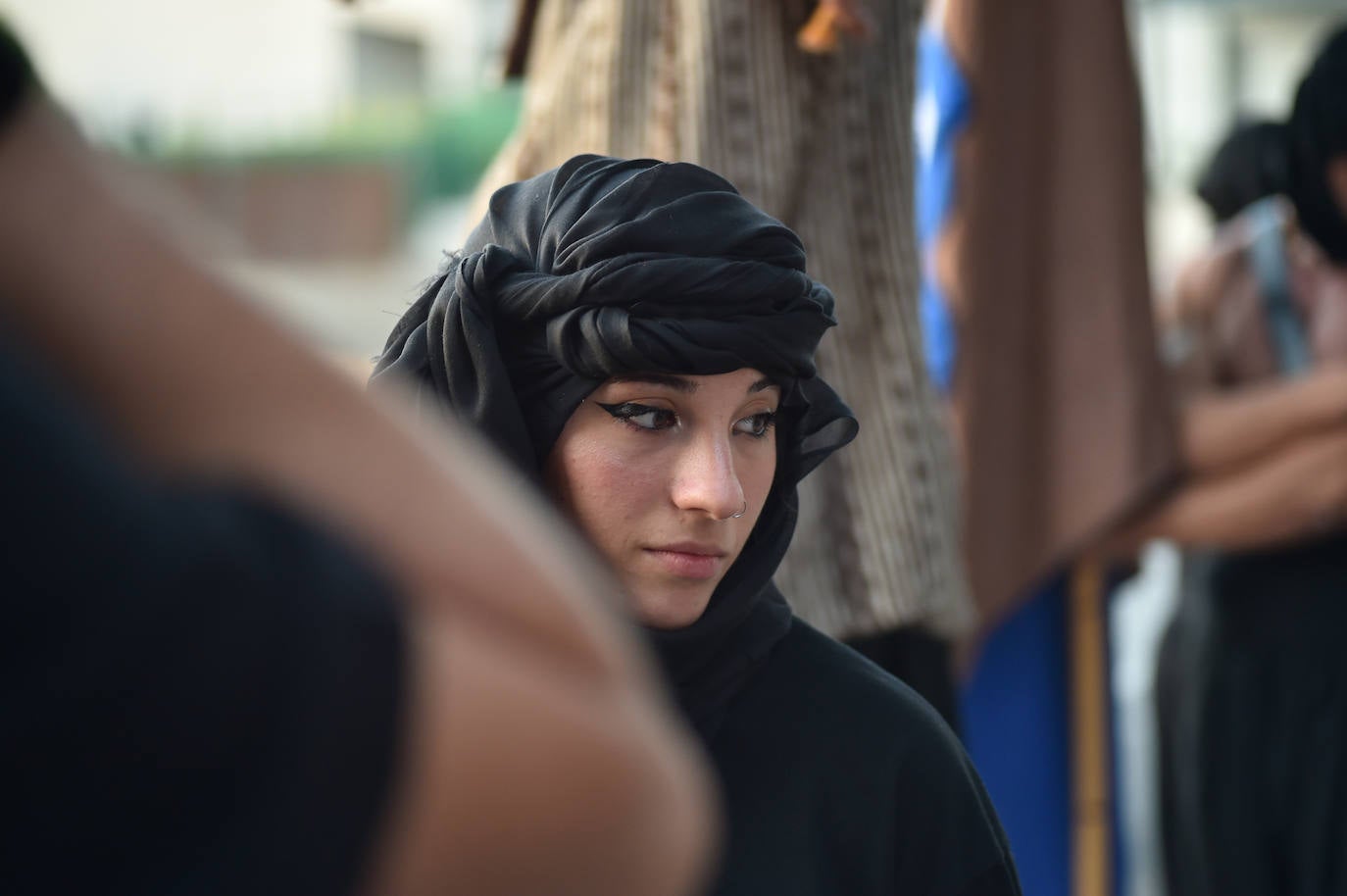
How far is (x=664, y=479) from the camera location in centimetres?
164

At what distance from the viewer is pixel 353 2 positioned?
2.56m

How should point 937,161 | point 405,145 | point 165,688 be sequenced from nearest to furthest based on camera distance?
point 165,688 → point 937,161 → point 405,145

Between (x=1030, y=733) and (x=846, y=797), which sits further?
(x=1030, y=733)

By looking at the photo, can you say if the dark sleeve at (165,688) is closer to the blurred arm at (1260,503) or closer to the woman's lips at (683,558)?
the woman's lips at (683,558)

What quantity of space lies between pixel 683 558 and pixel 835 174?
1.07 m

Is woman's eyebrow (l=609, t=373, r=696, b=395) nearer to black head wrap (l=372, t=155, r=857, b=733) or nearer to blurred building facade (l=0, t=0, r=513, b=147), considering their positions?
black head wrap (l=372, t=155, r=857, b=733)

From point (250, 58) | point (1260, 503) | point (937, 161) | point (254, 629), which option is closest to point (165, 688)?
point (254, 629)

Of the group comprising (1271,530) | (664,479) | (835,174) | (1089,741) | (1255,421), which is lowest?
(1089,741)

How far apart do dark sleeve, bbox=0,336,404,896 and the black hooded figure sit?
95cm

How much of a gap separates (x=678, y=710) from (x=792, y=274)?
44 centimetres

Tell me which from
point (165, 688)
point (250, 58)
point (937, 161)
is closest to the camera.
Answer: point (165, 688)

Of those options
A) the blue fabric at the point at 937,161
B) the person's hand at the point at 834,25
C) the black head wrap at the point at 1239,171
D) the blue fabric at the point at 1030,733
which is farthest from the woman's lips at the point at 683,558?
the black head wrap at the point at 1239,171

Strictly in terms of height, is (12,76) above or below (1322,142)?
above

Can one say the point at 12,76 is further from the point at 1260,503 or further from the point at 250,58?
the point at 250,58
